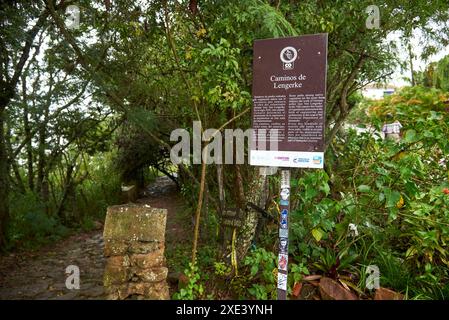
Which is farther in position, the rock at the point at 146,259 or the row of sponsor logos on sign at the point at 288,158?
the rock at the point at 146,259

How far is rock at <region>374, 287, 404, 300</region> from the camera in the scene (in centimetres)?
314

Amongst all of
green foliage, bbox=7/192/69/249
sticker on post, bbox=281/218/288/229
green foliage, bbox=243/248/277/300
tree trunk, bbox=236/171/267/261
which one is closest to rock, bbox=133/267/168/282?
green foliage, bbox=243/248/277/300

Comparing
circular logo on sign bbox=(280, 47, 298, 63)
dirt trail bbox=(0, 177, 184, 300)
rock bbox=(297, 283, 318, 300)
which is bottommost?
dirt trail bbox=(0, 177, 184, 300)

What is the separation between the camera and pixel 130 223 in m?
2.96

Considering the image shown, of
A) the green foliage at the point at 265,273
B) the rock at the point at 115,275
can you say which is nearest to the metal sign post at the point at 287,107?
the green foliage at the point at 265,273

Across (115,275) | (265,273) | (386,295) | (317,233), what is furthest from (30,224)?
(386,295)

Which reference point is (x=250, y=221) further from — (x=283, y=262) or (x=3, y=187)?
(x=3, y=187)

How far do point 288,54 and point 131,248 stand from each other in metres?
1.99

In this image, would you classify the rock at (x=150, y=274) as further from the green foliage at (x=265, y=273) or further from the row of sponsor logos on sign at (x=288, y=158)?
the row of sponsor logos on sign at (x=288, y=158)

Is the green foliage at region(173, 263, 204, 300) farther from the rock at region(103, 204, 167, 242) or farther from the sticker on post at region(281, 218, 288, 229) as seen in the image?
the sticker on post at region(281, 218, 288, 229)

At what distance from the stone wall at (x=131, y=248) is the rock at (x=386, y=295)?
1.95m

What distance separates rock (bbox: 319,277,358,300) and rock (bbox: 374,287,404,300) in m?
0.19

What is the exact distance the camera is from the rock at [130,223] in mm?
2955

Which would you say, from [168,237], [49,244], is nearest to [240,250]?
[168,237]
